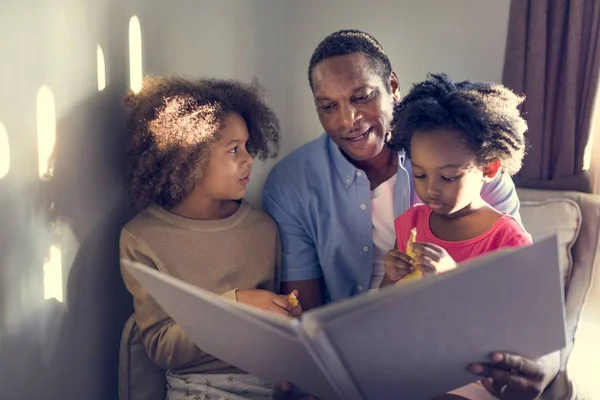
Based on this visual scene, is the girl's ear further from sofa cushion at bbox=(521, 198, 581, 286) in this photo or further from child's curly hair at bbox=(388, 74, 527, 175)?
sofa cushion at bbox=(521, 198, 581, 286)

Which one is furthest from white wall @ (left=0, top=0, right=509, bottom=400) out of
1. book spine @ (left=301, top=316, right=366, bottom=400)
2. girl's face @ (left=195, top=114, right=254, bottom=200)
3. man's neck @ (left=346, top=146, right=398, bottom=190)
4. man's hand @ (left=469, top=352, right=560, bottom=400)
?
man's hand @ (left=469, top=352, right=560, bottom=400)

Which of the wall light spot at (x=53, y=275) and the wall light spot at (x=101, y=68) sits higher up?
the wall light spot at (x=101, y=68)

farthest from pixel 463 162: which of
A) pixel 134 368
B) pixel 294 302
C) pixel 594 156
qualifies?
pixel 594 156

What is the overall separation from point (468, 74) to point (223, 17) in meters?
0.82

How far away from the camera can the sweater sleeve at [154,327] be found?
4.58ft

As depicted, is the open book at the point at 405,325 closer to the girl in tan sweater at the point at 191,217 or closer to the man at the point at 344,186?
the girl in tan sweater at the point at 191,217

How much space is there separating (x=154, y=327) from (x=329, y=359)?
0.54 m

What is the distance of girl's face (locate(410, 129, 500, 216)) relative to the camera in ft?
4.50

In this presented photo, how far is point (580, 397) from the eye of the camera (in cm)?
153

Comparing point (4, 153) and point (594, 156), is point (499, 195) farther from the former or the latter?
point (4, 153)

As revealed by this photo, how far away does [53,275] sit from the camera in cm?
135

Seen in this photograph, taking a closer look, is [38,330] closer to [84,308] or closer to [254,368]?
[84,308]

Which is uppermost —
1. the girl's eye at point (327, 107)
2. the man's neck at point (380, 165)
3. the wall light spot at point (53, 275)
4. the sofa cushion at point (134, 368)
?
the girl's eye at point (327, 107)

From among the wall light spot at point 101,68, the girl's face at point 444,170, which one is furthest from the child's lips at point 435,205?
the wall light spot at point 101,68
